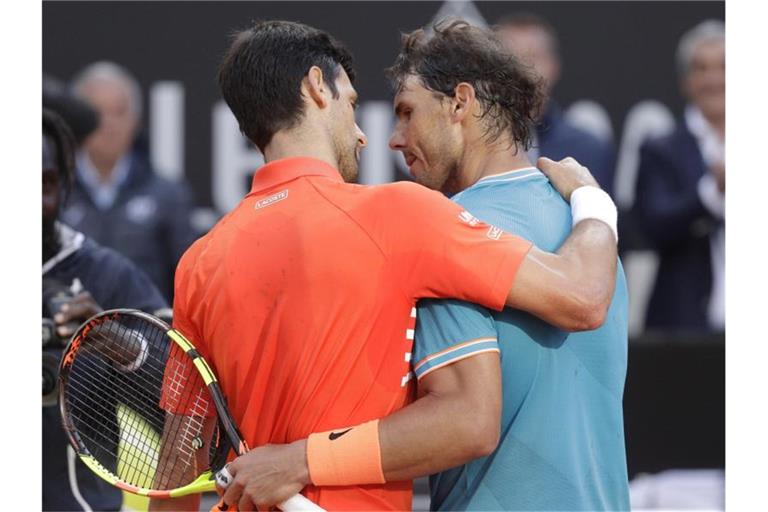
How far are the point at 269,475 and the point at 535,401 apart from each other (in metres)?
0.62

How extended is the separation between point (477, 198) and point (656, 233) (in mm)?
4418

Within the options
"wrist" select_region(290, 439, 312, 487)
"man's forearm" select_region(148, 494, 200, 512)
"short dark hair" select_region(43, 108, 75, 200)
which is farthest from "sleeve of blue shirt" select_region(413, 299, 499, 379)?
"short dark hair" select_region(43, 108, 75, 200)

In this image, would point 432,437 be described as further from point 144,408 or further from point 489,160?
point 144,408

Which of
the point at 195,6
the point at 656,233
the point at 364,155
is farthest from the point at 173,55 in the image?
the point at 656,233

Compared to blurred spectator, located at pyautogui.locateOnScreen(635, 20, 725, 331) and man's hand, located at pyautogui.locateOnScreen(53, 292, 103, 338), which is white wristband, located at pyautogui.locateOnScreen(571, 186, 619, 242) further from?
blurred spectator, located at pyautogui.locateOnScreen(635, 20, 725, 331)

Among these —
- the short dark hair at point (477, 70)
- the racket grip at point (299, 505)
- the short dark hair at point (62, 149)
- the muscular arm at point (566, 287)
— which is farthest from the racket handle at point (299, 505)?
the short dark hair at point (62, 149)

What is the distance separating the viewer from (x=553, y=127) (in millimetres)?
7117

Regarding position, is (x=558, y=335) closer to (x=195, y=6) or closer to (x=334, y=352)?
(x=334, y=352)

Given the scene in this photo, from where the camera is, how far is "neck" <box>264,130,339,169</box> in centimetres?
292

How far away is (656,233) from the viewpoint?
23.3ft

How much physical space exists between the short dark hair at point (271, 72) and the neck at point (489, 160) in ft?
1.24

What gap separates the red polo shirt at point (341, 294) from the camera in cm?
265

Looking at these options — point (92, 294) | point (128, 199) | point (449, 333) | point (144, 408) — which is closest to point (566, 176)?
point (449, 333)

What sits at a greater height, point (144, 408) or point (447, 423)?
point (447, 423)
